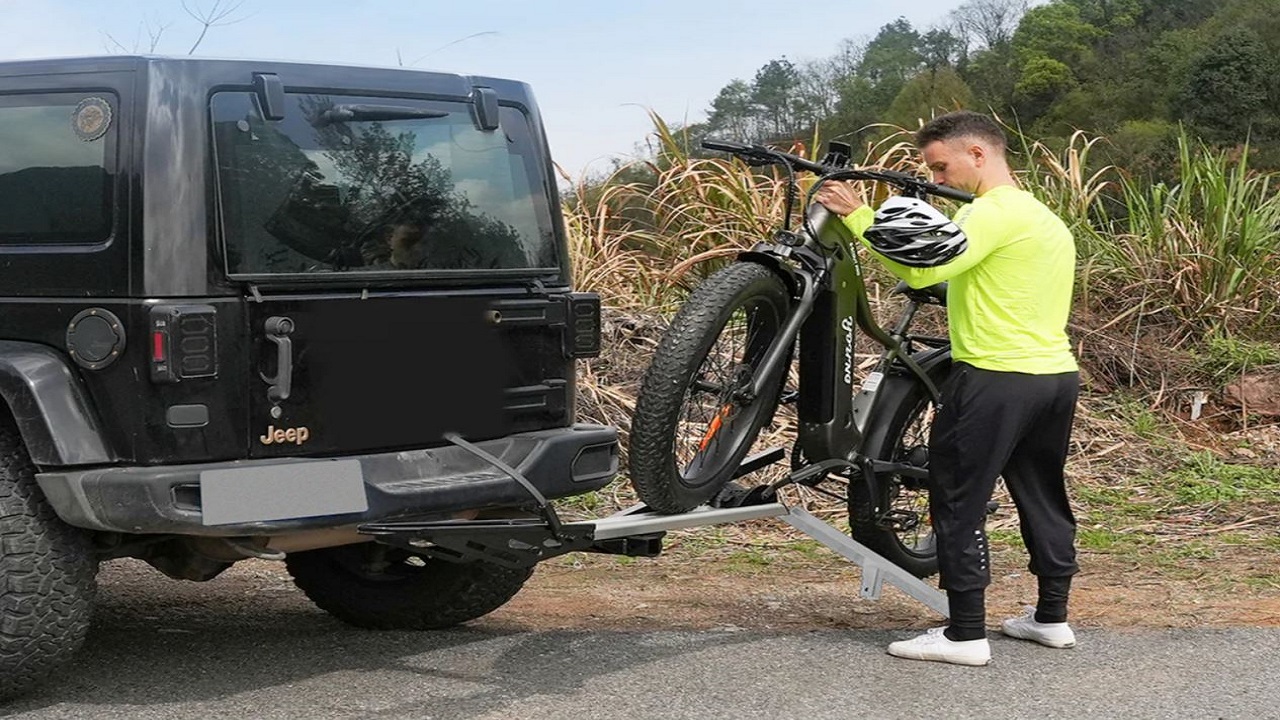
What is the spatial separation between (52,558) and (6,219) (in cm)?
96

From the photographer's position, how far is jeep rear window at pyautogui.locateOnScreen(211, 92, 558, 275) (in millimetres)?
4121

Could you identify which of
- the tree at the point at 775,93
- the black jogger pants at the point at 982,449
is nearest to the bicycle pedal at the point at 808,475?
the black jogger pants at the point at 982,449

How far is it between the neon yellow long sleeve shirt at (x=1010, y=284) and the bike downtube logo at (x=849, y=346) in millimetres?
306

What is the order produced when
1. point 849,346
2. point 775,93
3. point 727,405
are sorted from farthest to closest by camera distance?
point 775,93 → point 849,346 → point 727,405

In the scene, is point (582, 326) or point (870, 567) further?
point (870, 567)

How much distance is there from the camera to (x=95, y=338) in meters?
3.96

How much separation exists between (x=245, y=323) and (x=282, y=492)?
1.50 ft

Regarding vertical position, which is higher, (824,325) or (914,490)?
(824,325)

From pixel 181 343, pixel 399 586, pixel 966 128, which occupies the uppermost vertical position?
pixel 966 128

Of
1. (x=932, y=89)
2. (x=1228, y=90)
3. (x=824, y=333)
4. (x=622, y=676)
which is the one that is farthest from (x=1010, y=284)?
(x=1228, y=90)

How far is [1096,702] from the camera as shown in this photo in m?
4.32

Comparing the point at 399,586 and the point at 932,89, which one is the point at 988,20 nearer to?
the point at 932,89

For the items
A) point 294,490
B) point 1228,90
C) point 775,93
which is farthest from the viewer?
point 1228,90

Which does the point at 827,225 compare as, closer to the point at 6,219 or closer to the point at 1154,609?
the point at 1154,609
